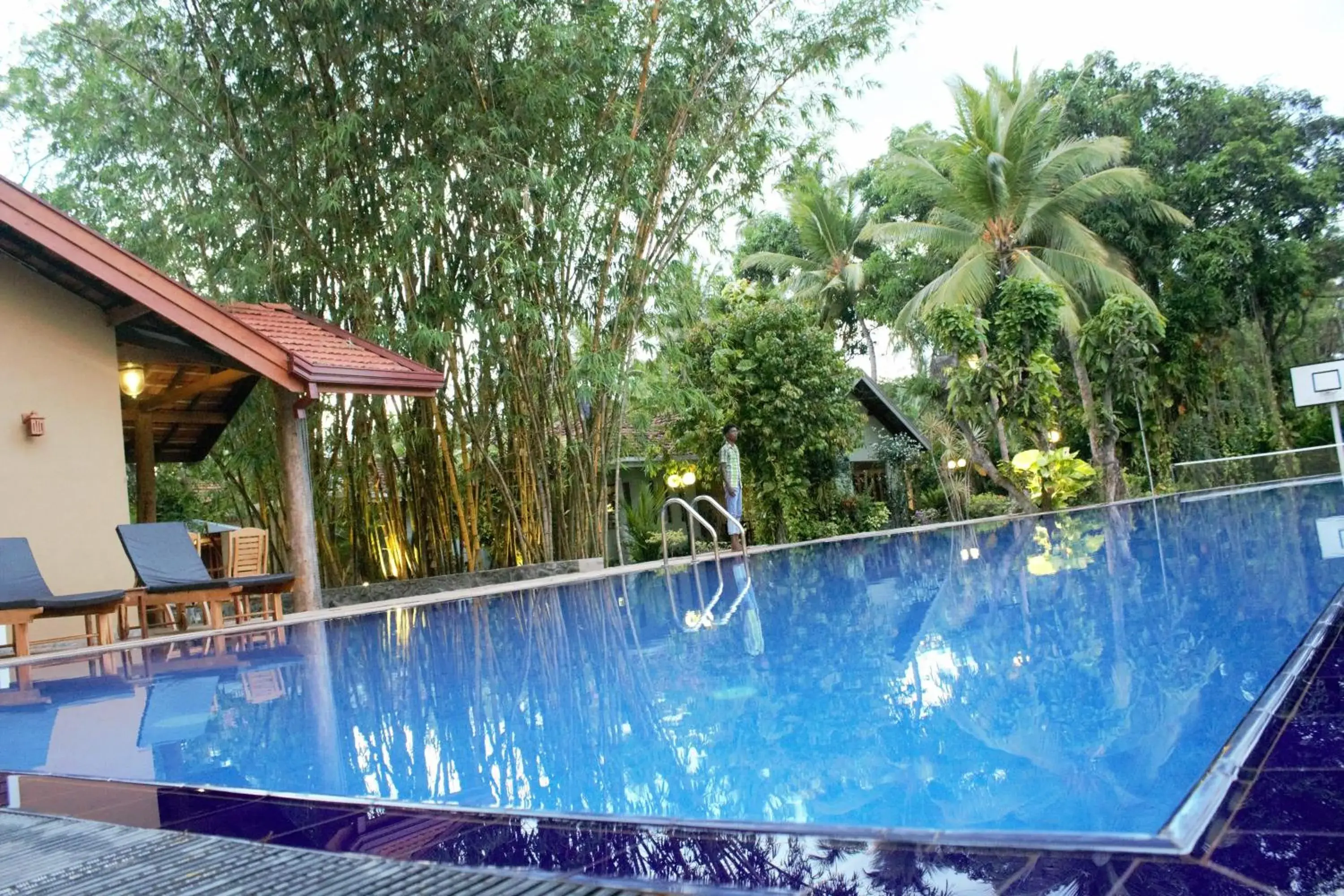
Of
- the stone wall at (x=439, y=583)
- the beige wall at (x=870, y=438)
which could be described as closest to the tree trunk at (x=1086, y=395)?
the beige wall at (x=870, y=438)

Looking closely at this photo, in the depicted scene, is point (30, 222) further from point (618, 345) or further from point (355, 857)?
point (355, 857)

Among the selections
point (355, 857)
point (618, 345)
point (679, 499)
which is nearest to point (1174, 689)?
point (355, 857)

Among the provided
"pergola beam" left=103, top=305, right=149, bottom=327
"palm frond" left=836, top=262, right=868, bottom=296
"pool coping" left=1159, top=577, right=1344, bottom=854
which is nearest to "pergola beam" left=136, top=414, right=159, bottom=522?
"pergola beam" left=103, top=305, right=149, bottom=327

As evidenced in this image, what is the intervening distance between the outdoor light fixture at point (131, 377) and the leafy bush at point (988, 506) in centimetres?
1329

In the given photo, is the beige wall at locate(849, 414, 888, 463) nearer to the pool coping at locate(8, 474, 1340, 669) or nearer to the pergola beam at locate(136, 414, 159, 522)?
the pool coping at locate(8, 474, 1340, 669)

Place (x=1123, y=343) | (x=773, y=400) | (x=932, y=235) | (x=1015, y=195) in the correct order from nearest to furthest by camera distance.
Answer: (x=773, y=400) < (x=1123, y=343) < (x=1015, y=195) < (x=932, y=235)

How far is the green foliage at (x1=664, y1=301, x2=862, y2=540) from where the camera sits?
53.7 feet

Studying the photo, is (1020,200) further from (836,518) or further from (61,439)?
(61,439)

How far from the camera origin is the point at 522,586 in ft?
32.9

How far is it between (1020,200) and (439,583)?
14899mm

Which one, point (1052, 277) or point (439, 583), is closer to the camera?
point (439, 583)

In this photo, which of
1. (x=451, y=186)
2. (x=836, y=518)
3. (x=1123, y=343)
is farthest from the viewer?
(x=836, y=518)

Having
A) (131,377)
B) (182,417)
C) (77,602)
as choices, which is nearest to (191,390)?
(131,377)

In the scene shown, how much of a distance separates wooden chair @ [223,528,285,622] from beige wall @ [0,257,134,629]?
818 millimetres
